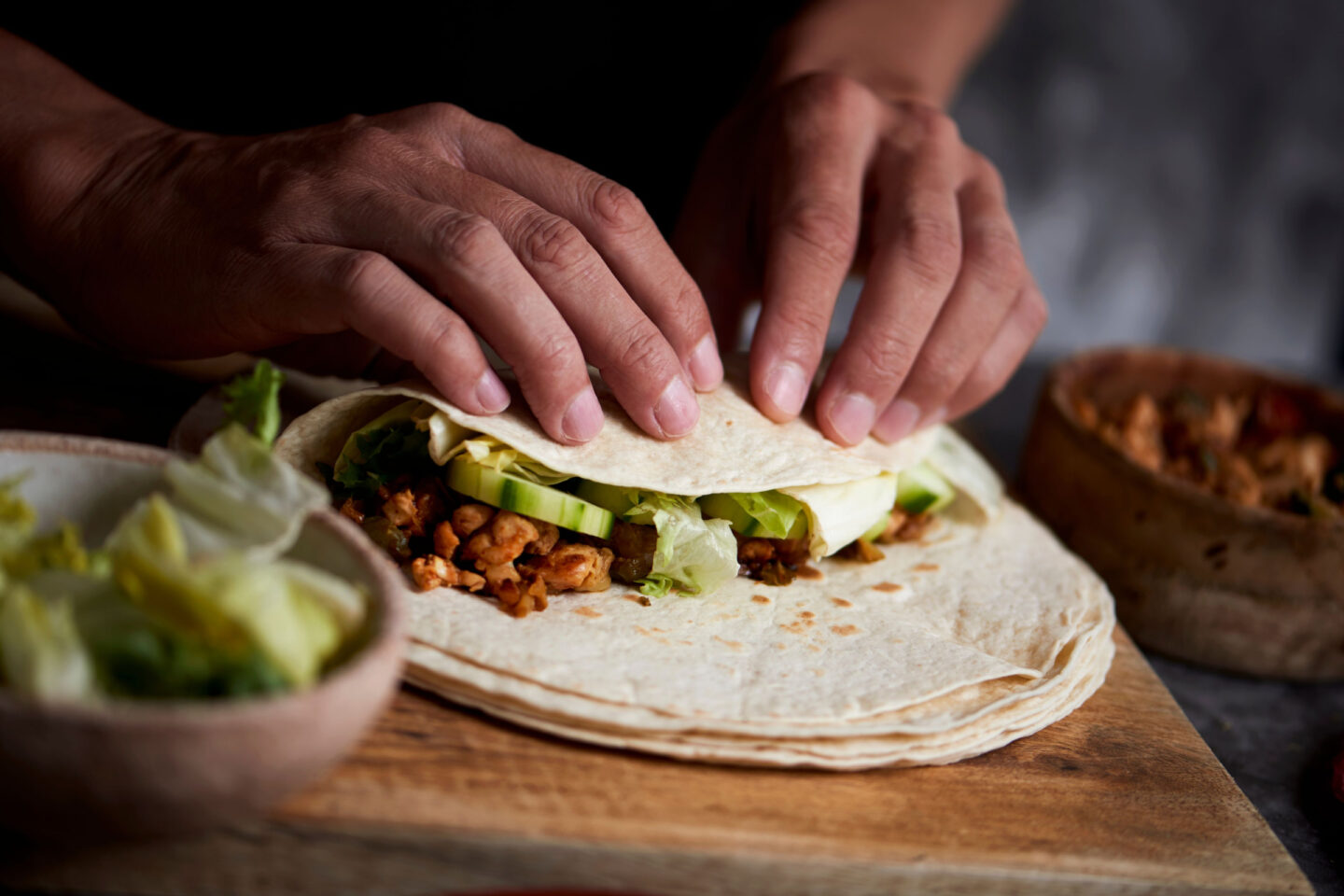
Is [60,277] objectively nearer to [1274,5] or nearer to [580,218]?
[580,218]

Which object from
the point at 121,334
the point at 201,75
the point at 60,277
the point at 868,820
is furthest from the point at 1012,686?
the point at 201,75

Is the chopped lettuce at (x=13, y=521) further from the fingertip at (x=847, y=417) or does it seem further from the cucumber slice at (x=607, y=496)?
the fingertip at (x=847, y=417)

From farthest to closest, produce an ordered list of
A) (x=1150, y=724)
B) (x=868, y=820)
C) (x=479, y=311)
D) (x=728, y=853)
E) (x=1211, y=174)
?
(x=1211, y=174), (x=1150, y=724), (x=479, y=311), (x=868, y=820), (x=728, y=853)

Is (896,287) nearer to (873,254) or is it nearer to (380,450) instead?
(873,254)

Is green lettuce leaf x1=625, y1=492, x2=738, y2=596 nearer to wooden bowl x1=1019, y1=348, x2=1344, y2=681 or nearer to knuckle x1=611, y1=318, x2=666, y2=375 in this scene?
knuckle x1=611, y1=318, x2=666, y2=375

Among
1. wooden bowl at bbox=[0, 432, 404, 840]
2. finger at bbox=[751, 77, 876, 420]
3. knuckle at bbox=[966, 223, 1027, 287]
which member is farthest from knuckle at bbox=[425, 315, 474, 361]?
knuckle at bbox=[966, 223, 1027, 287]

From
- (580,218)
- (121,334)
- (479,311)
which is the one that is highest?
(580,218)

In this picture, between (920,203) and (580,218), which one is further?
(920,203)
